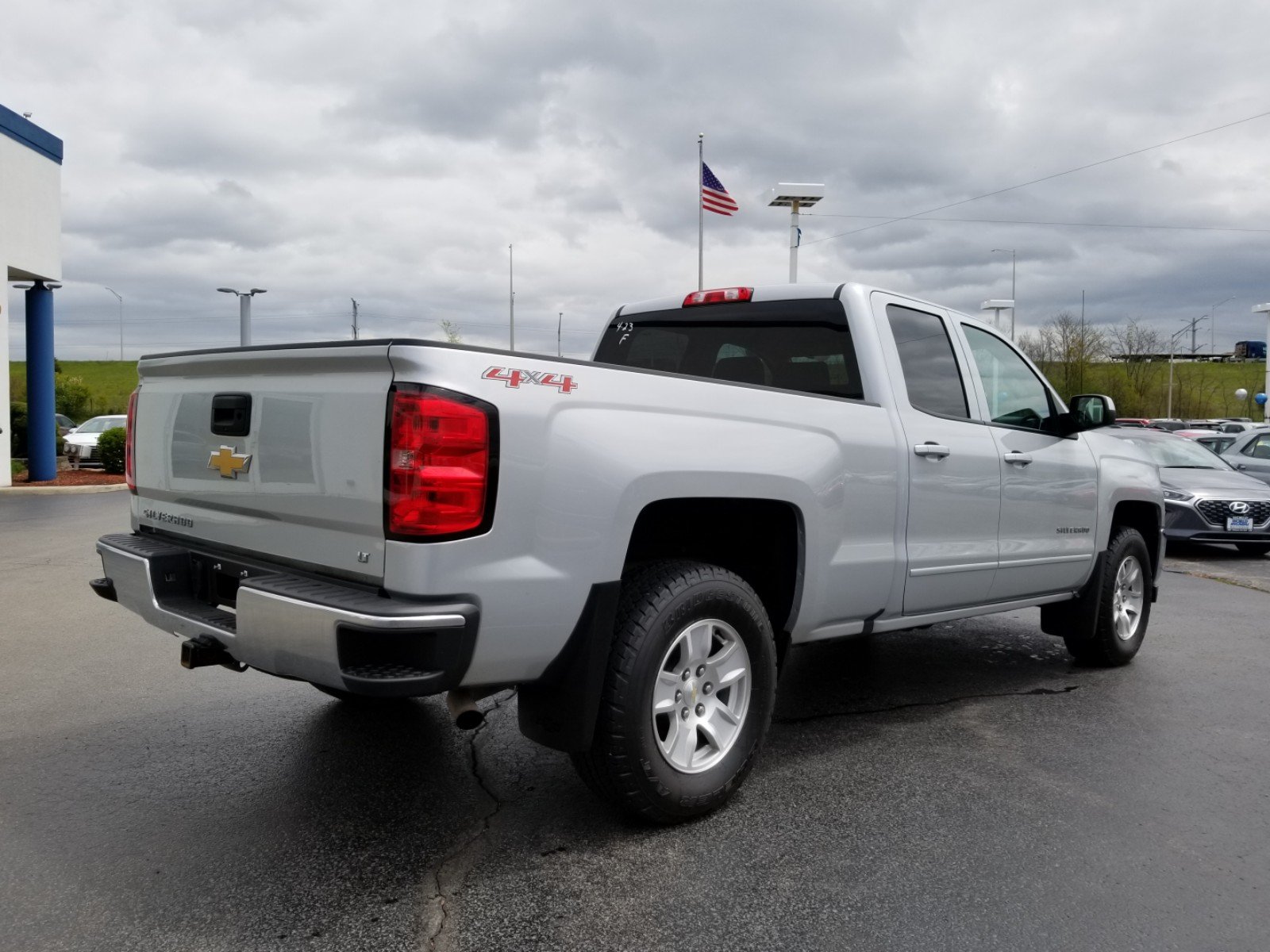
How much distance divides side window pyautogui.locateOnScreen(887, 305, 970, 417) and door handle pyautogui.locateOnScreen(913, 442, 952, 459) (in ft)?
0.64

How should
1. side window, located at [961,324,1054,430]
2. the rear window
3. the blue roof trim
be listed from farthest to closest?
the blue roof trim < side window, located at [961,324,1054,430] < the rear window

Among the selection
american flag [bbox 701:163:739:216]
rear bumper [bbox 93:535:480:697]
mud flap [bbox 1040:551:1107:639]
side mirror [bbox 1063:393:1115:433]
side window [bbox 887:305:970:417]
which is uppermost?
american flag [bbox 701:163:739:216]

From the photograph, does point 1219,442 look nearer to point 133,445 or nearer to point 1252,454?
point 1252,454

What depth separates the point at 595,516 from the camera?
3205 millimetres

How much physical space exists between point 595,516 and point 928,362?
7.88 feet

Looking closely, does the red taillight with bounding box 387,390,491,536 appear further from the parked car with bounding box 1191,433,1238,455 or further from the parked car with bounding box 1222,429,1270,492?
the parked car with bounding box 1191,433,1238,455

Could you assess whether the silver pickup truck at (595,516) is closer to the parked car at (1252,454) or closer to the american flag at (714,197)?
the parked car at (1252,454)

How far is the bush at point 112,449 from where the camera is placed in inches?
872

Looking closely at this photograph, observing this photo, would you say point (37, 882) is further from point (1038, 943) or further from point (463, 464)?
point (1038, 943)

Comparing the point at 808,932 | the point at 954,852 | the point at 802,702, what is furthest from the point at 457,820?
the point at 802,702

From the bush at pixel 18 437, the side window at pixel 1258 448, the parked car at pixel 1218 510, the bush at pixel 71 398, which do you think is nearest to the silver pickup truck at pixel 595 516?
the parked car at pixel 1218 510

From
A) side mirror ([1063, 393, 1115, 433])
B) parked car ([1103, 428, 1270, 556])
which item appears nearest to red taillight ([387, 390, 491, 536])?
side mirror ([1063, 393, 1115, 433])

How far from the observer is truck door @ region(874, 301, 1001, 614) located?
459cm

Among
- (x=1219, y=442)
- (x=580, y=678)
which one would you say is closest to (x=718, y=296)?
(x=580, y=678)
